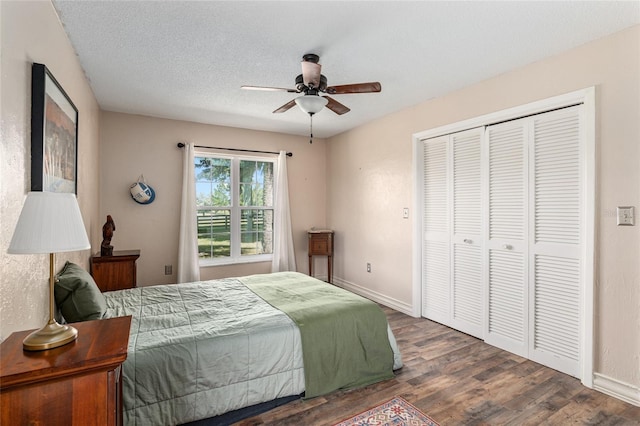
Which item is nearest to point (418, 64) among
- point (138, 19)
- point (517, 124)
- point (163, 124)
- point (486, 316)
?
point (517, 124)

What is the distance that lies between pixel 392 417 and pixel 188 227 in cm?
334

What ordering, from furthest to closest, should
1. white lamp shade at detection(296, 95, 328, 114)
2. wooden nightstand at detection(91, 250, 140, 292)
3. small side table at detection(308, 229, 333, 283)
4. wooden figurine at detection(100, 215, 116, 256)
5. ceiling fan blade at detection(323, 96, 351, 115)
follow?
small side table at detection(308, 229, 333, 283) → wooden figurine at detection(100, 215, 116, 256) → wooden nightstand at detection(91, 250, 140, 292) → ceiling fan blade at detection(323, 96, 351, 115) → white lamp shade at detection(296, 95, 328, 114)

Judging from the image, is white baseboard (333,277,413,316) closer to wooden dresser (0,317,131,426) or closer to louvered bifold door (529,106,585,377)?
louvered bifold door (529,106,585,377)

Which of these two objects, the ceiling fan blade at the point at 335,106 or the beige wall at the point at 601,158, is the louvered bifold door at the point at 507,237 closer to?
the beige wall at the point at 601,158

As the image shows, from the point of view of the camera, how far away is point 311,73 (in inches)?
90.6

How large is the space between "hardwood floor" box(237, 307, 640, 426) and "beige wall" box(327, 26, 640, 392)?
0.32 m

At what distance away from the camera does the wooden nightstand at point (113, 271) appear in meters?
3.08

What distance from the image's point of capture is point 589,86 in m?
2.32

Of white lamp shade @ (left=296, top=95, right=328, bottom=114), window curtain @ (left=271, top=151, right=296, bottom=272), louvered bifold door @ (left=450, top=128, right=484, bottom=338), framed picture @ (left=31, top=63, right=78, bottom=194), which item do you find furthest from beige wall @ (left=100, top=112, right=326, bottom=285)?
louvered bifold door @ (left=450, top=128, right=484, bottom=338)

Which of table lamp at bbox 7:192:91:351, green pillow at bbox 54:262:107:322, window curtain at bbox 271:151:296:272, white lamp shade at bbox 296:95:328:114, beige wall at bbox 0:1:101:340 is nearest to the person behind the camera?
table lamp at bbox 7:192:91:351

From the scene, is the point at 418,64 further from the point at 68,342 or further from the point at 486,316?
the point at 68,342

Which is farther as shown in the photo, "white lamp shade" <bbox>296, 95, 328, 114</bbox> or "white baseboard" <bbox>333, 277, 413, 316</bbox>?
"white baseboard" <bbox>333, 277, 413, 316</bbox>

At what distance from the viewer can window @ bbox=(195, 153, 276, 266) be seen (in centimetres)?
458

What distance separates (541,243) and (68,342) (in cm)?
314
